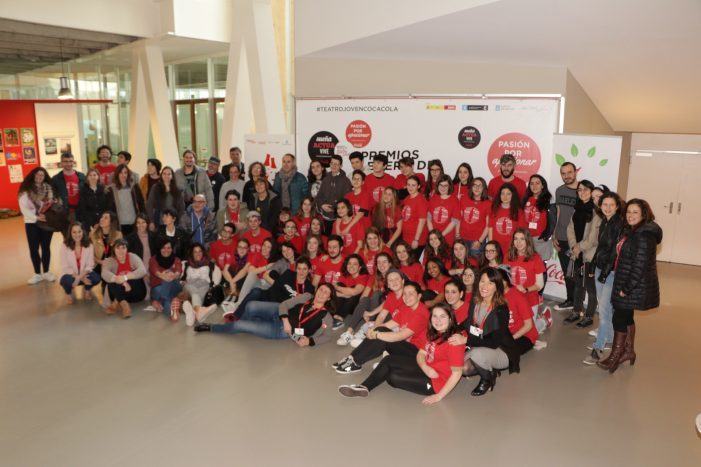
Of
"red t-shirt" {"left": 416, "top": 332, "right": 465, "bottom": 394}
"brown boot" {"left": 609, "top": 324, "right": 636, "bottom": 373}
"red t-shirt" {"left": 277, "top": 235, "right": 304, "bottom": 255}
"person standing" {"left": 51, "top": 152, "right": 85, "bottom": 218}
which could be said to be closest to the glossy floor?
"brown boot" {"left": 609, "top": 324, "right": 636, "bottom": 373}

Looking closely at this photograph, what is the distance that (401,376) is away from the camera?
4527 millimetres

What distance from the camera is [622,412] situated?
14.0 feet

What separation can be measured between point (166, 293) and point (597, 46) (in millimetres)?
5514

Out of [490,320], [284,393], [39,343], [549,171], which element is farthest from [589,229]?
[39,343]

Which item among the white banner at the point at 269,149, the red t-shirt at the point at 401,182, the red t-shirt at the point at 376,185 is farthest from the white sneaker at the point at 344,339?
the white banner at the point at 269,149

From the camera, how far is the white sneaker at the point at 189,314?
5.96 metres

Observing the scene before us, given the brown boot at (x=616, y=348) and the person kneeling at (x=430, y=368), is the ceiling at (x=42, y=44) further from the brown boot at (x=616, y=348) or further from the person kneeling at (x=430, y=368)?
the brown boot at (x=616, y=348)

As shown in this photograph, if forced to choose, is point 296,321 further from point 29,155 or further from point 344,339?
point 29,155

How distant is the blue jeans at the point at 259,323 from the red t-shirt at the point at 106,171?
3.48 metres

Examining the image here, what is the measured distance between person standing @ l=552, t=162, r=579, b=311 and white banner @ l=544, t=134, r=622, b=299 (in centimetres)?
23

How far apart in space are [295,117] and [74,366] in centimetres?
464

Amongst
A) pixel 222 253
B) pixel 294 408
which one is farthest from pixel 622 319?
pixel 222 253

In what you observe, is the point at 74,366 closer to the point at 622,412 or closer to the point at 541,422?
the point at 541,422

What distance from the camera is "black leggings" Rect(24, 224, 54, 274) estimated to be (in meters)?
7.46
